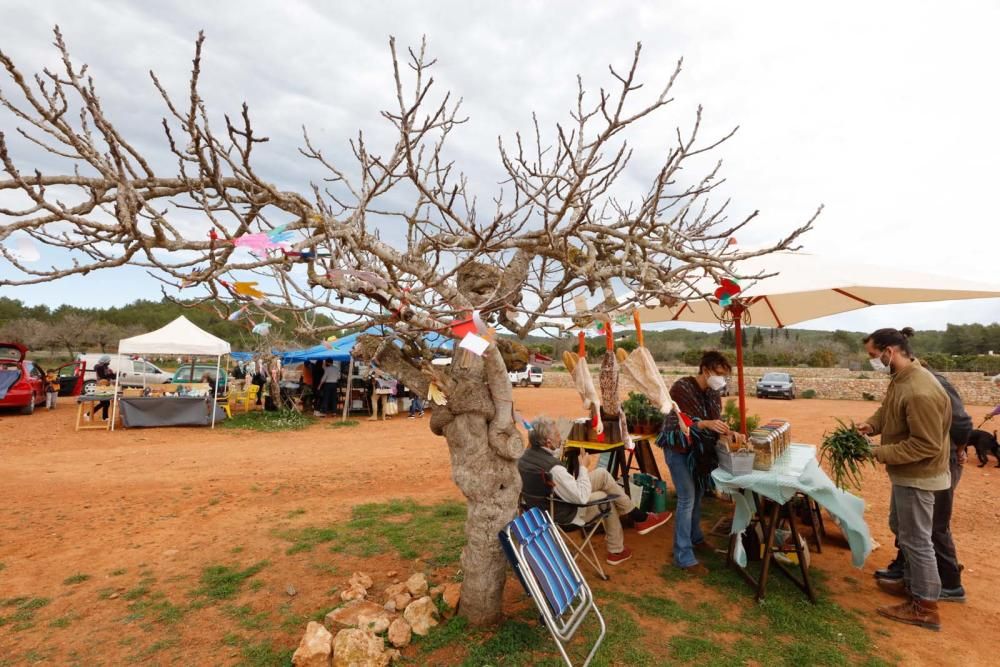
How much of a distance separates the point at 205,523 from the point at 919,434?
6.42 metres

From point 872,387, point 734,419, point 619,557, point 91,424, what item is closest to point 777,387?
point 872,387

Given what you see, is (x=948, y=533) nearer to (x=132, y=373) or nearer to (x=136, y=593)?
(x=136, y=593)

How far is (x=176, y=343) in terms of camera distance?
11.5 m

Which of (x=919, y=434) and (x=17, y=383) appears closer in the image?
(x=919, y=434)

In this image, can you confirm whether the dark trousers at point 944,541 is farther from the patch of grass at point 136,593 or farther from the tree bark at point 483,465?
the patch of grass at point 136,593

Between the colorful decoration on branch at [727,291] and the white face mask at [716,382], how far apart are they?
29.5 inches

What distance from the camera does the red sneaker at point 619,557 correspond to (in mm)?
4062

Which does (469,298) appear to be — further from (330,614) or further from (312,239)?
(330,614)

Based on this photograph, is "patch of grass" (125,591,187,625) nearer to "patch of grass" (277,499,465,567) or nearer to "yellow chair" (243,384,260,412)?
"patch of grass" (277,499,465,567)

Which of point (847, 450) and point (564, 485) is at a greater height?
point (847, 450)

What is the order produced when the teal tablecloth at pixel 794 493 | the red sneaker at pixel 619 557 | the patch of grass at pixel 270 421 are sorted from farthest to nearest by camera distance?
the patch of grass at pixel 270 421 < the red sneaker at pixel 619 557 < the teal tablecloth at pixel 794 493

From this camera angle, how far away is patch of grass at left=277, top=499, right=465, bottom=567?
4.36 meters

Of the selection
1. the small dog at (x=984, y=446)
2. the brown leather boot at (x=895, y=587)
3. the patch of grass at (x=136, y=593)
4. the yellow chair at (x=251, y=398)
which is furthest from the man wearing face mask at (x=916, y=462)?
the yellow chair at (x=251, y=398)

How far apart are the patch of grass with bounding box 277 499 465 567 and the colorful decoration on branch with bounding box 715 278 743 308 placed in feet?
9.69
